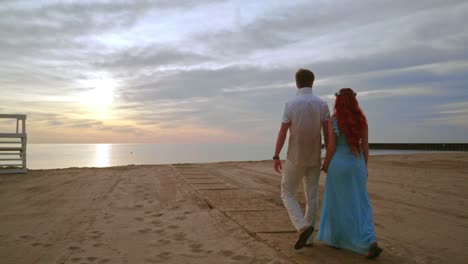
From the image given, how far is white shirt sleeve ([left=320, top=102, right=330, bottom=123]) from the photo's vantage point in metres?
3.88

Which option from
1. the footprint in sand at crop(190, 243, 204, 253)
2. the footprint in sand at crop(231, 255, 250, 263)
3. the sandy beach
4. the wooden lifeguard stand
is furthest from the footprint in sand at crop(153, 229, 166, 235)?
the wooden lifeguard stand

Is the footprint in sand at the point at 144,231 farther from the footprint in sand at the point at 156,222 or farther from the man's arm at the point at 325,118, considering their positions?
the man's arm at the point at 325,118

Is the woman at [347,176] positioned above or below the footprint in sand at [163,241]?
above

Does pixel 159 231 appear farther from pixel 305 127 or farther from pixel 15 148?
pixel 15 148

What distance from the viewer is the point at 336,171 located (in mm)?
3719

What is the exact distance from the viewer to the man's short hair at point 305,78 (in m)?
3.94

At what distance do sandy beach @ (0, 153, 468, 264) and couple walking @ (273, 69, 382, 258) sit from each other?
239 millimetres

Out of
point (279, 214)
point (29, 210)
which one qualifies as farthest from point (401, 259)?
point (29, 210)

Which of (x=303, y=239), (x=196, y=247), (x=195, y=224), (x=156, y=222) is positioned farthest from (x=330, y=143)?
(x=156, y=222)

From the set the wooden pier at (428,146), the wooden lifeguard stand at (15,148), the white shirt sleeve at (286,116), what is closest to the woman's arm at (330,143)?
the white shirt sleeve at (286,116)

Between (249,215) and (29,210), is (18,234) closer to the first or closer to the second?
(29,210)

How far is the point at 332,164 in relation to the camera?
3.76 m

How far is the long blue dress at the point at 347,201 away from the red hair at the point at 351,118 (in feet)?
0.22

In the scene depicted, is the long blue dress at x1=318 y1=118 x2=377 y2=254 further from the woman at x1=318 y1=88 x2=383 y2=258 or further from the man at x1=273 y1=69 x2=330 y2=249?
the man at x1=273 y1=69 x2=330 y2=249
